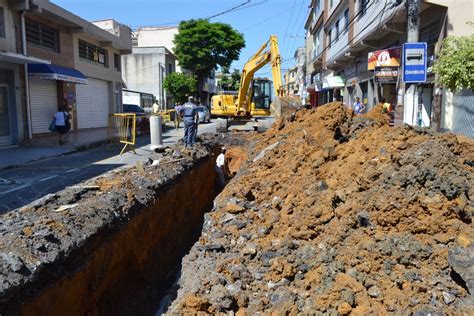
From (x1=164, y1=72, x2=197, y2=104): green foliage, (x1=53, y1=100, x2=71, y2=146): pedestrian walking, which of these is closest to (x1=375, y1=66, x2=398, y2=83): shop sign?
(x1=53, y1=100, x2=71, y2=146): pedestrian walking

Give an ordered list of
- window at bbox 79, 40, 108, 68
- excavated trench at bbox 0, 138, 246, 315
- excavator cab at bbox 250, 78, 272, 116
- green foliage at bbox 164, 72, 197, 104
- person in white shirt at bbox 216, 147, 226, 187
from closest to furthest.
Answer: excavated trench at bbox 0, 138, 246, 315
person in white shirt at bbox 216, 147, 226, 187
excavator cab at bbox 250, 78, 272, 116
window at bbox 79, 40, 108, 68
green foliage at bbox 164, 72, 197, 104

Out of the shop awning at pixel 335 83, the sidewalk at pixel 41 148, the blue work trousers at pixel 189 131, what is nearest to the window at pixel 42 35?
the sidewalk at pixel 41 148

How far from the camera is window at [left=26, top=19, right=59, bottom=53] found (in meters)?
17.5

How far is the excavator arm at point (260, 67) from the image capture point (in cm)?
1781

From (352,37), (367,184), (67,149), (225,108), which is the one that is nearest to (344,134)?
(367,184)

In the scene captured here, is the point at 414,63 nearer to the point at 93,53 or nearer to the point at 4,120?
the point at 4,120

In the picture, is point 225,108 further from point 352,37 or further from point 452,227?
point 452,227

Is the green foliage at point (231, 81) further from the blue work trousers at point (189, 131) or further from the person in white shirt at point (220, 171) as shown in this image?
the person in white shirt at point (220, 171)

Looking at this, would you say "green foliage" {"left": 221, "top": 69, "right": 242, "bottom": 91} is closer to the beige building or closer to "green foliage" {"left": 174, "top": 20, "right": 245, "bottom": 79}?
"green foliage" {"left": 174, "top": 20, "right": 245, "bottom": 79}

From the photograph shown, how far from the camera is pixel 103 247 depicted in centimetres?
452

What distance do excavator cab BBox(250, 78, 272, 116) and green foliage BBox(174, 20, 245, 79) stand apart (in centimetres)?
1866

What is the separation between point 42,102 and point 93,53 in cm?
688

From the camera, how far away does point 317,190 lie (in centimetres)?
621

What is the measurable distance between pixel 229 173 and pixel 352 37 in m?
→ 15.4
